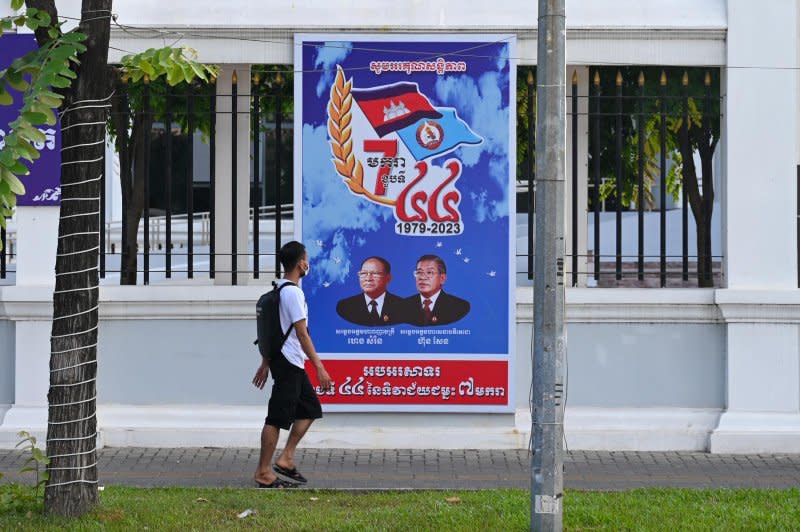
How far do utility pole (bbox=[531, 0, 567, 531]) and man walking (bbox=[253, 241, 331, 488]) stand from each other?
7.08ft

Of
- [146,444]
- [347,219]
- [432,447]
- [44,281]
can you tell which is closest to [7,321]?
[44,281]

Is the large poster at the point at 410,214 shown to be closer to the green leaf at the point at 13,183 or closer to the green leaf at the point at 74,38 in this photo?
the green leaf at the point at 74,38

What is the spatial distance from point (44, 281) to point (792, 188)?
6046 mm

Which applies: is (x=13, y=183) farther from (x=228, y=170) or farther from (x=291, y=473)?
(x=228, y=170)

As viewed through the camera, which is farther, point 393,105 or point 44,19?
point 393,105

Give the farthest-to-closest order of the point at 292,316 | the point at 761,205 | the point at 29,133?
the point at 761,205
the point at 292,316
the point at 29,133

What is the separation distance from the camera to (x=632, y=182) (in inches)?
627

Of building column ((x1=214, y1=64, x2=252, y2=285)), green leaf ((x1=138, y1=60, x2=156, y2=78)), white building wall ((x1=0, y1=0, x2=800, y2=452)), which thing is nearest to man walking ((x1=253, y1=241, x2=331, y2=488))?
white building wall ((x1=0, y1=0, x2=800, y2=452))

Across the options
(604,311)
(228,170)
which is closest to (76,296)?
(604,311)

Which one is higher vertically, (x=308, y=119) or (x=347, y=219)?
(x=308, y=119)

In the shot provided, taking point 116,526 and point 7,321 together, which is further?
point 7,321

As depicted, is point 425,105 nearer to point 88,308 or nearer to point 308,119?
point 308,119

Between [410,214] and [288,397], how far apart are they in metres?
2.42

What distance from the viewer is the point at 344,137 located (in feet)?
35.7
